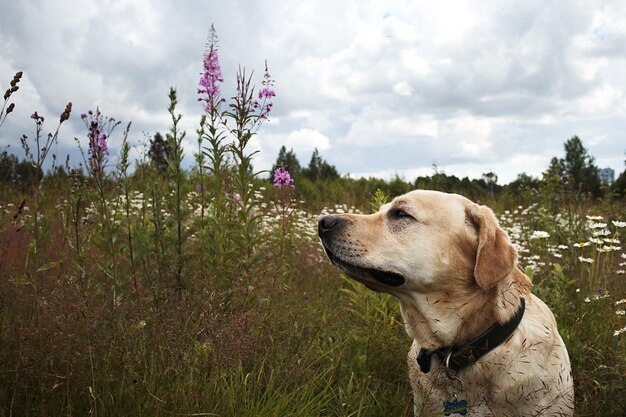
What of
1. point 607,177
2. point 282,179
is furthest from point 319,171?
point 282,179

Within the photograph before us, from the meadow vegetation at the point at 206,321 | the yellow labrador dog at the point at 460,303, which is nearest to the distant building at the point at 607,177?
the meadow vegetation at the point at 206,321

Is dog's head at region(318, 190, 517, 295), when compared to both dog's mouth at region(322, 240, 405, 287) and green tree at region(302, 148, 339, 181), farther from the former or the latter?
green tree at region(302, 148, 339, 181)

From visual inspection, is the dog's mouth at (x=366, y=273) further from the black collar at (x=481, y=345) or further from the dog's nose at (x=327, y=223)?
the black collar at (x=481, y=345)

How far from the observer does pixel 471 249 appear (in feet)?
9.31

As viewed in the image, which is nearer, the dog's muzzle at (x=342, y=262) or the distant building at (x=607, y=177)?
the dog's muzzle at (x=342, y=262)

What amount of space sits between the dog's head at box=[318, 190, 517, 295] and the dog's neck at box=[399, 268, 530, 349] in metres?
0.05

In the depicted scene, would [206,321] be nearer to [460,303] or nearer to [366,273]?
[366,273]

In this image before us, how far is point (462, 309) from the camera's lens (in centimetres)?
278

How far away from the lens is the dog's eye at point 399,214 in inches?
116

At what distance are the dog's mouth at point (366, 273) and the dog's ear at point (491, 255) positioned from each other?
16.7 inches

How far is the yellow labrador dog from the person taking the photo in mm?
2602

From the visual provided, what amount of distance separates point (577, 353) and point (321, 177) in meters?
15.3

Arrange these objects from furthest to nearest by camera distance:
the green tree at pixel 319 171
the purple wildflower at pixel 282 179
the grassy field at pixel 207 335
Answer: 1. the green tree at pixel 319 171
2. the purple wildflower at pixel 282 179
3. the grassy field at pixel 207 335

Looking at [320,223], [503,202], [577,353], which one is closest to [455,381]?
[320,223]
